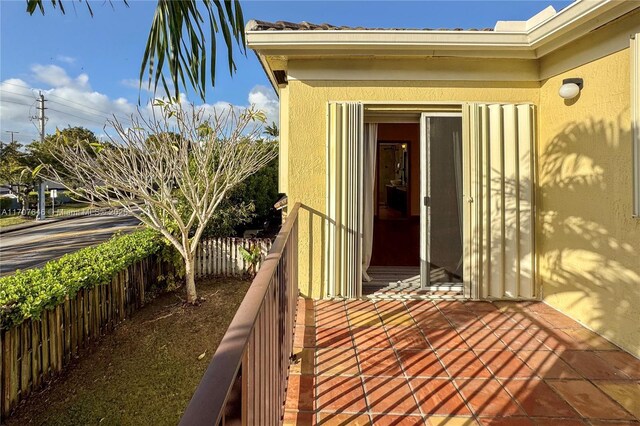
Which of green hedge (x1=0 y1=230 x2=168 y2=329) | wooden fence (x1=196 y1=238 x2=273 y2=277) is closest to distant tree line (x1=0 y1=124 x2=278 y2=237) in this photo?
wooden fence (x1=196 y1=238 x2=273 y2=277)

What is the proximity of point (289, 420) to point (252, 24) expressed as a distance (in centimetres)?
372

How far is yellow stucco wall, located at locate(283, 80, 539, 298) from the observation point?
4.19 meters

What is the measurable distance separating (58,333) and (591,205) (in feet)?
21.3

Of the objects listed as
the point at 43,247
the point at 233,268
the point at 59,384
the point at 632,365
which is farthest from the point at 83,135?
the point at 632,365

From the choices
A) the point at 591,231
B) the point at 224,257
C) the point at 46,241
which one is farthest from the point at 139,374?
the point at 46,241

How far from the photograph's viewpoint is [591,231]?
137 inches

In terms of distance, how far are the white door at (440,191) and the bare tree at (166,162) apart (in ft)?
15.7

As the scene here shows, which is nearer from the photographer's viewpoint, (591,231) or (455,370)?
(455,370)

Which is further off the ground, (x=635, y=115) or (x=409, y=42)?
(x=409, y=42)

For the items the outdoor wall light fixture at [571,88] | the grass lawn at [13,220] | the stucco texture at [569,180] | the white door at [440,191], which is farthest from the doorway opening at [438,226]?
the grass lawn at [13,220]

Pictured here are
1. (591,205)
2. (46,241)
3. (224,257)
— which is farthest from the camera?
(46,241)

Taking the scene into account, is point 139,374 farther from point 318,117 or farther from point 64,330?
point 318,117

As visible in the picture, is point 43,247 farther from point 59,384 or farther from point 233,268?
point 59,384

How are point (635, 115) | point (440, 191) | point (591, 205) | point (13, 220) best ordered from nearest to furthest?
point (635, 115), point (591, 205), point (440, 191), point (13, 220)
